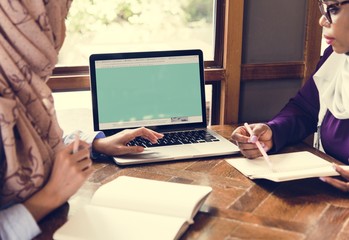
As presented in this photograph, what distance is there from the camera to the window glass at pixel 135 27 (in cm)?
190

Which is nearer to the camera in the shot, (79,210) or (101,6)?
(79,210)

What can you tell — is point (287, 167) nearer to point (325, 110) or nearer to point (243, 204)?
point (243, 204)

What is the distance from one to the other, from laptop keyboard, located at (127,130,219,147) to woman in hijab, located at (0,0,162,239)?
0.52m

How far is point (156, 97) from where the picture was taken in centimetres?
180

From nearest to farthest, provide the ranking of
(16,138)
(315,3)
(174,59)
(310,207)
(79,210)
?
(16,138), (79,210), (310,207), (174,59), (315,3)

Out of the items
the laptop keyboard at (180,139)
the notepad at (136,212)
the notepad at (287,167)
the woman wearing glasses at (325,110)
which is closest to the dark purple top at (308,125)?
the woman wearing glasses at (325,110)

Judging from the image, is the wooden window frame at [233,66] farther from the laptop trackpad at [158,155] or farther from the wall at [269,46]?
the laptop trackpad at [158,155]

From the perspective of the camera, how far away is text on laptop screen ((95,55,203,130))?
5.65ft

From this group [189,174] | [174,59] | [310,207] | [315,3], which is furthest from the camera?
[315,3]

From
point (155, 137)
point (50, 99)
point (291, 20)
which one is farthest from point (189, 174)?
point (291, 20)

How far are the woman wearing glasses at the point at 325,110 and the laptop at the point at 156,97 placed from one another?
0.38 ft

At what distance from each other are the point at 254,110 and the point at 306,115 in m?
0.32

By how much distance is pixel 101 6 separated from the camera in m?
1.91

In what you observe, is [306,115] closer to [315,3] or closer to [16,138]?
[315,3]
